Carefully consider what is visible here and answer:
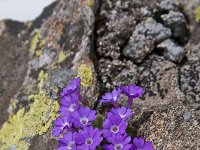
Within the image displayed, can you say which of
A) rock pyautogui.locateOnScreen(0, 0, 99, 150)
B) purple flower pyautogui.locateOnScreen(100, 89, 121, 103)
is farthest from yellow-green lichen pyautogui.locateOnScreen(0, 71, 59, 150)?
purple flower pyautogui.locateOnScreen(100, 89, 121, 103)

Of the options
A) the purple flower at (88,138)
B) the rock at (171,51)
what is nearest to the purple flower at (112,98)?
the purple flower at (88,138)

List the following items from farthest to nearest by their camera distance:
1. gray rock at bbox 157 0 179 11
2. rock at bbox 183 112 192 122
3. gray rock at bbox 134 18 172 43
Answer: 1. gray rock at bbox 157 0 179 11
2. gray rock at bbox 134 18 172 43
3. rock at bbox 183 112 192 122

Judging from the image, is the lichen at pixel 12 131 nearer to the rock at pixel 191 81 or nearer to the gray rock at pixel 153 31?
the gray rock at pixel 153 31

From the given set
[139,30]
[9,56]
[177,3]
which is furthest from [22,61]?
[177,3]

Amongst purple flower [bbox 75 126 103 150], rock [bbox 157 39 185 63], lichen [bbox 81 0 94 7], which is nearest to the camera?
purple flower [bbox 75 126 103 150]

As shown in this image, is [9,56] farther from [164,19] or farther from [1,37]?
[164,19]

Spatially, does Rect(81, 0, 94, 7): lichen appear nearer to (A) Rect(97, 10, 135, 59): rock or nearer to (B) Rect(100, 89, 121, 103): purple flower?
(A) Rect(97, 10, 135, 59): rock

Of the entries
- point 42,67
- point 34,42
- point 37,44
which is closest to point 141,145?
point 42,67
